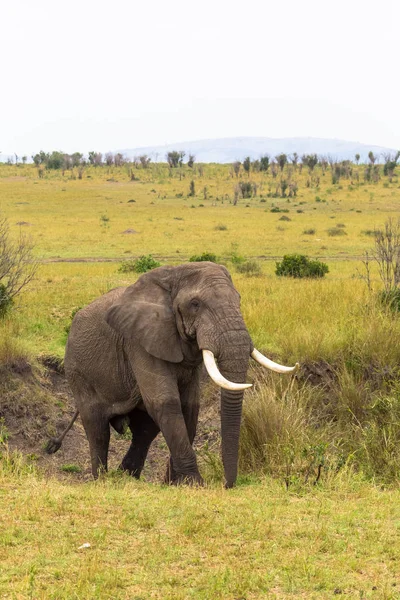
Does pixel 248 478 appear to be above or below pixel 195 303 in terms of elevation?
below

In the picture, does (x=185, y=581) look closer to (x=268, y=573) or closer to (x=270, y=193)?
(x=268, y=573)

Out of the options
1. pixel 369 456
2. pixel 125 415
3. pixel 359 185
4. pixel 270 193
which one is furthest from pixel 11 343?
pixel 359 185

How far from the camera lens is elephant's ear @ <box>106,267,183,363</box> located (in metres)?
7.45

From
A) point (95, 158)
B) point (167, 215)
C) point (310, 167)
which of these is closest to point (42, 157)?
point (95, 158)

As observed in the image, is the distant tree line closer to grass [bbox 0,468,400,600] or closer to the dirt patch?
the dirt patch

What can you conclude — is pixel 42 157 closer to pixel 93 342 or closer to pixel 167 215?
pixel 167 215

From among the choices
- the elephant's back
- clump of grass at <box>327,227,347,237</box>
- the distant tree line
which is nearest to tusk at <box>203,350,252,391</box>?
the elephant's back

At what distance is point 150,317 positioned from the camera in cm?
756

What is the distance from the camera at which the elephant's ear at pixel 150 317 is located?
7445 mm

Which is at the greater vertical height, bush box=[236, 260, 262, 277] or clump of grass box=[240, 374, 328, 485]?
clump of grass box=[240, 374, 328, 485]

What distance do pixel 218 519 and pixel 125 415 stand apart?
2.96 metres

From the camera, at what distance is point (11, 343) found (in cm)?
1202

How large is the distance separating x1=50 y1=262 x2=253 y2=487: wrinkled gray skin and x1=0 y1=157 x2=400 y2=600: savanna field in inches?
20.2

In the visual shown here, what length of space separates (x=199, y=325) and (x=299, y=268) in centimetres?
1468
